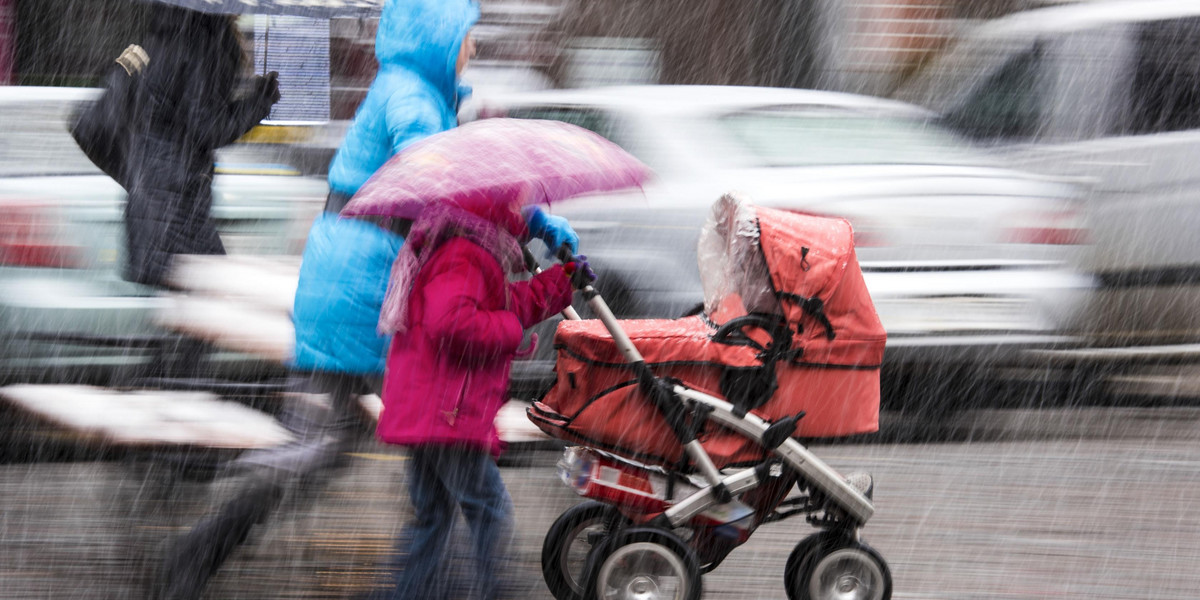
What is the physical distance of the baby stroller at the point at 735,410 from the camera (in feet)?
12.9

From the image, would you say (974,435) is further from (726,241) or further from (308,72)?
(308,72)

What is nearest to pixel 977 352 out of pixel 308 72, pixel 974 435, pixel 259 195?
pixel 974 435

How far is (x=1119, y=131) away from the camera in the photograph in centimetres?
794

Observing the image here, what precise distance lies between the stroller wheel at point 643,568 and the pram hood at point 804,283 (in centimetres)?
64

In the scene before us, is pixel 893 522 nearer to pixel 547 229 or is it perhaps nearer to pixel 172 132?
pixel 547 229

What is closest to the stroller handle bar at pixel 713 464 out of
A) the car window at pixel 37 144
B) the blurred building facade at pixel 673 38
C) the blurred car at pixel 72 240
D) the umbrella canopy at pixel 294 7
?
the umbrella canopy at pixel 294 7

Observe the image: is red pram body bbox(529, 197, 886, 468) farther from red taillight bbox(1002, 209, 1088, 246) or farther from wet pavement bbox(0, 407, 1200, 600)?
red taillight bbox(1002, 209, 1088, 246)

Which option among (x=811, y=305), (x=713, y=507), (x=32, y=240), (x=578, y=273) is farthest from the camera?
(x=32, y=240)

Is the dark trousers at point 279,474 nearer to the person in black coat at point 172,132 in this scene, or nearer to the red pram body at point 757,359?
the red pram body at point 757,359

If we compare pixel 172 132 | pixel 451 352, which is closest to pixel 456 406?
pixel 451 352

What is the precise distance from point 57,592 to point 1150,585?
355cm

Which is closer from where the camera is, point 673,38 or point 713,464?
point 713,464

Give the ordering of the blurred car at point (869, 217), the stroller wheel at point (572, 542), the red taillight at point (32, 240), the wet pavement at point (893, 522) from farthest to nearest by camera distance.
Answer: the blurred car at point (869, 217) → the red taillight at point (32, 240) → the wet pavement at point (893, 522) → the stroller wheel at point (572, 542)

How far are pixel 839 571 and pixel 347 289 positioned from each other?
1.62 metres
